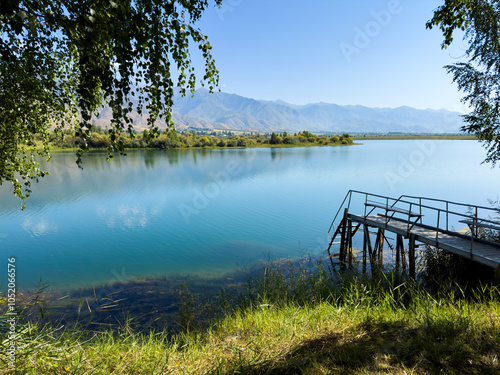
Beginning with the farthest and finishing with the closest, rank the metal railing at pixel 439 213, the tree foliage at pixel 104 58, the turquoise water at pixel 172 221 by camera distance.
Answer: the turquoise water at pixel 172 221 < the metal railing at pixel 439 213 < the tree foliage at pixel 104 58

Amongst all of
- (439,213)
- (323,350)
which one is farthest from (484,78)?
(323,350)

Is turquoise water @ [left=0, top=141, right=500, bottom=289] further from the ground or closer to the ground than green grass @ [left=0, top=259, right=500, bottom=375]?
closer to the ground

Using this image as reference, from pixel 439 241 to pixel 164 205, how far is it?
22.0 meters

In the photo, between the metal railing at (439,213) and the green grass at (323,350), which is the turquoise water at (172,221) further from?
the green grass at (323,350)

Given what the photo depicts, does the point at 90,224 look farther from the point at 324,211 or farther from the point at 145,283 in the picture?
the point at 324,211

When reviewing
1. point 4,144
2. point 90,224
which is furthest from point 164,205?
point 4,144

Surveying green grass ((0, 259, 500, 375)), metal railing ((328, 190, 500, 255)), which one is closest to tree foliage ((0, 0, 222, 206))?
green grass ((0, 259, 500, 375))

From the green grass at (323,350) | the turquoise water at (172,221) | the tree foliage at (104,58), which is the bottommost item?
the turquoise water at (172,221)

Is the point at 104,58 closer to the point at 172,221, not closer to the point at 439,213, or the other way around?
the point at 439,213

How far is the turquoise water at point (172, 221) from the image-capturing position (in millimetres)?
14023

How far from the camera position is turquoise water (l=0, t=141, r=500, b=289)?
46.0 ft

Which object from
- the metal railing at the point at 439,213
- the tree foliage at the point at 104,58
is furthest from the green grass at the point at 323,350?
the metal railing at the point at 439,213

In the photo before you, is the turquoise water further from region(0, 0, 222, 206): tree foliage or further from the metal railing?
region(0, 0, 222, 206): tree foliage

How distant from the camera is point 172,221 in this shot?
21.1 metres
